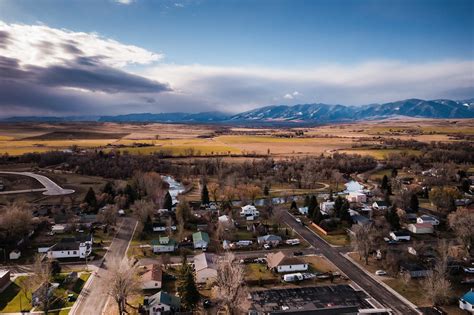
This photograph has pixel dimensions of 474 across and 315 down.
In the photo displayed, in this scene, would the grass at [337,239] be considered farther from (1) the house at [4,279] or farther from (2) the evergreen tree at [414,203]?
(1) the house at [4,279]

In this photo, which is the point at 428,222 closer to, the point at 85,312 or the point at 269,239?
the point at 269,239

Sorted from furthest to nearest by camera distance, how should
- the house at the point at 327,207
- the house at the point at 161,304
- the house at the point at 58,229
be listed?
the house at the point at 327,207 < the house at the point at 58,229 < the house at the point at 161,304

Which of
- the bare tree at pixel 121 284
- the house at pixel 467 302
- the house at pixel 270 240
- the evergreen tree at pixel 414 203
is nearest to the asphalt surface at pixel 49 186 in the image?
the house at pixel 270 240

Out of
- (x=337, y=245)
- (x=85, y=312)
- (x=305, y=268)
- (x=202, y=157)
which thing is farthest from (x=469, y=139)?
(x=85, y=312)

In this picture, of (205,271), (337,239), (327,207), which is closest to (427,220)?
(327,207)

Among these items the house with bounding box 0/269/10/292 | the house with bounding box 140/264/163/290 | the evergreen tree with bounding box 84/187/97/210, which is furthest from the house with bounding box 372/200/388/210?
the house with bounding box 0/269/10/292

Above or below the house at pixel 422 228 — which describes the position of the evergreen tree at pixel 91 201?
above

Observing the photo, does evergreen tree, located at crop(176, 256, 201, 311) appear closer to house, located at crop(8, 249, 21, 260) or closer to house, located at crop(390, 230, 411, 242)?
house, located at crop(8, 249, 21, 260)
